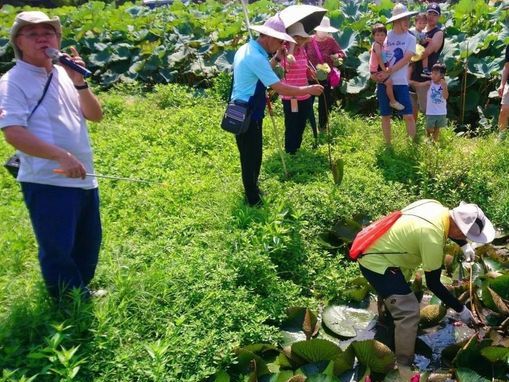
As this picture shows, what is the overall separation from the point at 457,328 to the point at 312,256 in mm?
1251

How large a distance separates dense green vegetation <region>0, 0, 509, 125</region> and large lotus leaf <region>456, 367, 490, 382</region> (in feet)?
15.4

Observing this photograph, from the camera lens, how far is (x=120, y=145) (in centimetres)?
666

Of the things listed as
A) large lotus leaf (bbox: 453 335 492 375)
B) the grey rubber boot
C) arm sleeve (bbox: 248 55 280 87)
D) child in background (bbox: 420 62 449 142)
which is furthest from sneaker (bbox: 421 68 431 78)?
large lotus leaf (bbox: 453 335 492 375)

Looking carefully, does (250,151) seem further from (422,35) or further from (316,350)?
(422,35)

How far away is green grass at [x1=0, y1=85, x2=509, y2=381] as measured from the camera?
128 inches

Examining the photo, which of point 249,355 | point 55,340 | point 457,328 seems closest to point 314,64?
point 457,328

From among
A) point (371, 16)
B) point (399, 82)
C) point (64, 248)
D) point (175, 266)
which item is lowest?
point (175, 266)

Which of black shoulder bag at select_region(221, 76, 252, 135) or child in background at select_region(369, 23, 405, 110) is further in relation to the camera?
child in background at select_region(369, 23, 405, 110)

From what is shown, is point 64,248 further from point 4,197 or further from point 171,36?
point 171,36

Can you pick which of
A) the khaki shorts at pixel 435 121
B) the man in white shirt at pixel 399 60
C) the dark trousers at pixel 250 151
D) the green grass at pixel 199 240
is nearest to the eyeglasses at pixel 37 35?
the green grass at pixel 199 240

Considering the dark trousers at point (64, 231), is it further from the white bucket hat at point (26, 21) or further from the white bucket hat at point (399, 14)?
the white bucket hat at point (399, 14)

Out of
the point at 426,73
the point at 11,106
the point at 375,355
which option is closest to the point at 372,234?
the point at 375,355

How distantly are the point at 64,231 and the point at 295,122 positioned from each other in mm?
3531

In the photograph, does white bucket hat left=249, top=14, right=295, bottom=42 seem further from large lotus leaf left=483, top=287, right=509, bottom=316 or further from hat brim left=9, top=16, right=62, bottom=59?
large lotus leaf left=483, top=287, right=509, bottom=316
